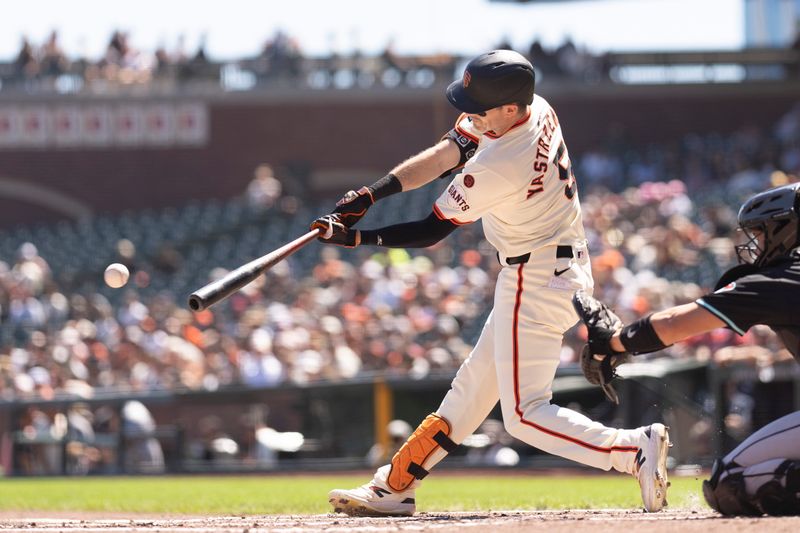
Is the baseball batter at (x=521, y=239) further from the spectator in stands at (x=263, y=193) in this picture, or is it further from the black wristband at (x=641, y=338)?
the spectator in stands at (x=263, y=193)

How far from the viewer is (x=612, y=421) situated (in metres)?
9.99

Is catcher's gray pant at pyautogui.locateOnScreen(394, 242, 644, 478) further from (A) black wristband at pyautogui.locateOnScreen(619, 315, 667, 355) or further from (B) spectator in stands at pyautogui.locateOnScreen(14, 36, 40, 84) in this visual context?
(B) spectator in stands at pyautogui.locateOnScreen(14, 36, 40, 84)

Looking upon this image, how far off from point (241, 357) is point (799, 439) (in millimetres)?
8691

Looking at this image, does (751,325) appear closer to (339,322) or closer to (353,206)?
(353,206)

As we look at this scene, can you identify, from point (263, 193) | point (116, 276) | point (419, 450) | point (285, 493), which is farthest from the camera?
point (263, 193)

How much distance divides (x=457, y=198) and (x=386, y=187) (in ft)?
1.23

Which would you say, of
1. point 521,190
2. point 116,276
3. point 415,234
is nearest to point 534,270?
point 521,190

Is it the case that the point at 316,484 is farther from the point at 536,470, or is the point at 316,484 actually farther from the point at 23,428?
the point at 23,428

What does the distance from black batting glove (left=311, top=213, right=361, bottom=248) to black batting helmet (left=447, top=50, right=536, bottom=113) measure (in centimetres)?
64

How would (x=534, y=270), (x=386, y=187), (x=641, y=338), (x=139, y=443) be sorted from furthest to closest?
(x=139, y=443) < (x=386, y=187) < (x=534, y=270) < (x=641, y=338)

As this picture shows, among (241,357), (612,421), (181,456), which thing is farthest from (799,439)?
(241,357)

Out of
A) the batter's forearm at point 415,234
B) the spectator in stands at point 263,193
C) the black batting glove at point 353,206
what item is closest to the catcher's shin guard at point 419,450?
the batter's forearm at point 415,234

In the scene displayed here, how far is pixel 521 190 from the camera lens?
490 cm

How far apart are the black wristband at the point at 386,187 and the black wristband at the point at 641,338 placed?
45.7 inches
